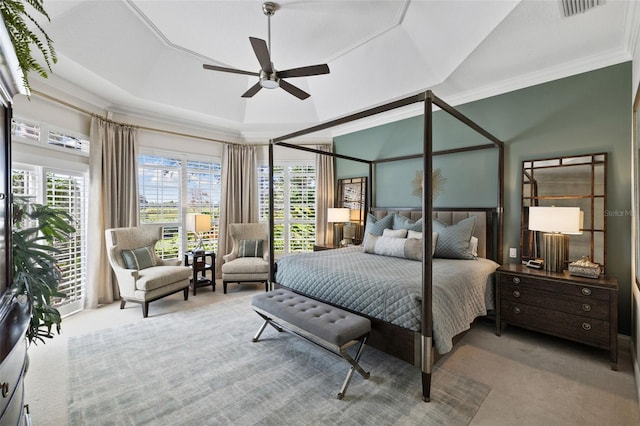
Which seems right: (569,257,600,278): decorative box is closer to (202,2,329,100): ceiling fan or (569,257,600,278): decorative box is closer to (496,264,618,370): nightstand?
(496,264,618,370): nightstand

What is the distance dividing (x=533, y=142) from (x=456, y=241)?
5.00 feet

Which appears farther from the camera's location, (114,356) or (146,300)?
(146,300)

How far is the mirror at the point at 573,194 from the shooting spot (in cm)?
299

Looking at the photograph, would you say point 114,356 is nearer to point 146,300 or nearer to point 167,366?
point 167,366

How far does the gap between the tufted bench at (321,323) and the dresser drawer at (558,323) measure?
1801 mm

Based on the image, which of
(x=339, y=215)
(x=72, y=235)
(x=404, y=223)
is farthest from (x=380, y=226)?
(x=72, y=235)

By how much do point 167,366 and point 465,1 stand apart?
436cm

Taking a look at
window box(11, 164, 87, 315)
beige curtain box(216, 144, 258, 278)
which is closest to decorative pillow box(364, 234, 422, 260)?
beige curtain box(216, 144, 258, 278)

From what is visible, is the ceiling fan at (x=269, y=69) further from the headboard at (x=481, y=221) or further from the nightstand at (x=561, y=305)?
the nightstand at (x=561, y=305)

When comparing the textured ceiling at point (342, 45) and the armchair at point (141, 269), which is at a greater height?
the textured ceiling at point (342, 45)

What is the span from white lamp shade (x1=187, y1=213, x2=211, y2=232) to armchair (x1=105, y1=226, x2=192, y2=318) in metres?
0.54

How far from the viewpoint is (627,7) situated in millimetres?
2361

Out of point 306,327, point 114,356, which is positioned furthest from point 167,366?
point 306,327

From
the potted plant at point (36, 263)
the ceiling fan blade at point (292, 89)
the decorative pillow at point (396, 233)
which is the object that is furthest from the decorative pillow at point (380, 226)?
the potted plant at point (36, 263)
